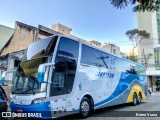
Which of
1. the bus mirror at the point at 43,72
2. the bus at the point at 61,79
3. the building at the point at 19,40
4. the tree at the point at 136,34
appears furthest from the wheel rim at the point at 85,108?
the tree at the point at 136,34

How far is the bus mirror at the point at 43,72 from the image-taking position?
24.9 ft

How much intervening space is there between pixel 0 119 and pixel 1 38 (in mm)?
18114

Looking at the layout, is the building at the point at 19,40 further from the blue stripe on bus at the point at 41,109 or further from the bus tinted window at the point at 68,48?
the blue stripe on bus at the point at 41,109

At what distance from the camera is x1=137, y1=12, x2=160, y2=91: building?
155 ft

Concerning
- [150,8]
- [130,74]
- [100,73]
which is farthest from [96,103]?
[150,8]

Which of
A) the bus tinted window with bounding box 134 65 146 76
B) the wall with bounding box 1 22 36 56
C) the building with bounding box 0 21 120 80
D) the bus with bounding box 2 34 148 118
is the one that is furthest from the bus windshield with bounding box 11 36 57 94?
the wall with bounding box 1 22 36 56

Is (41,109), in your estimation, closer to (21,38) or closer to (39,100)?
(39,100)

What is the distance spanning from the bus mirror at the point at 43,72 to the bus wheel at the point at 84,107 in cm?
260

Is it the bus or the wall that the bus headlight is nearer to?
the bus

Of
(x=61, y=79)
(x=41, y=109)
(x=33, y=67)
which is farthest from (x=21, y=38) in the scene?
(x=41, y=109)

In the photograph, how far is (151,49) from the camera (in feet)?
160

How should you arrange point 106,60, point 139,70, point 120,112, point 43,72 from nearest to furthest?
point 43,72
point 120,112
point 106,60
point 139,70

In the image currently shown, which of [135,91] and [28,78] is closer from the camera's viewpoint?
[28,78]

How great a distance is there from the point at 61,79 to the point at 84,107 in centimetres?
205
